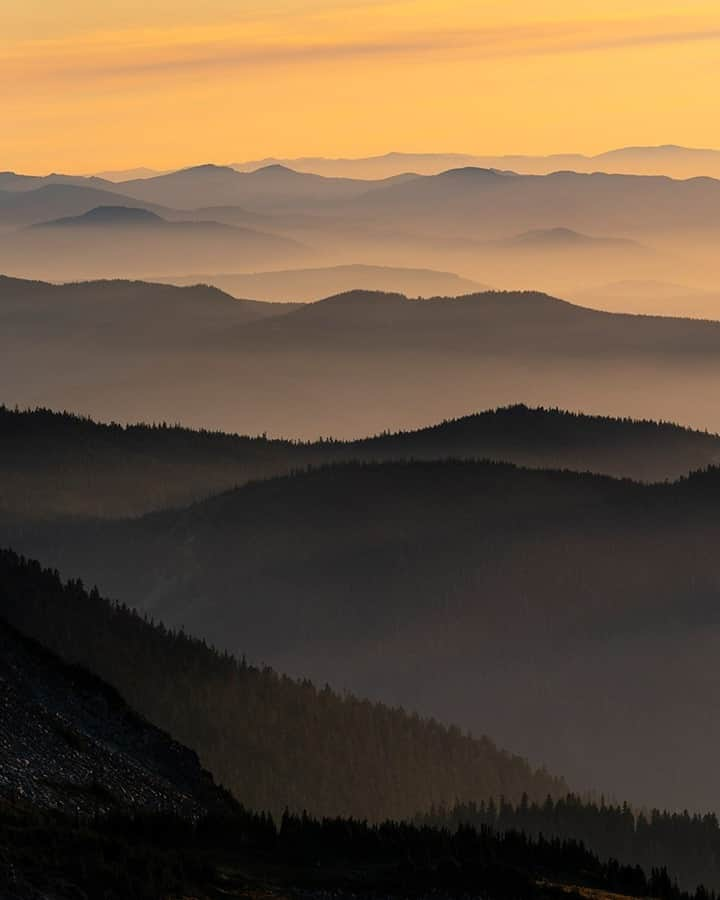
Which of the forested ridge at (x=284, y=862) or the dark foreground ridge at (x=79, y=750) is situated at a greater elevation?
the dark foreground ridge at (x=79, y=750)

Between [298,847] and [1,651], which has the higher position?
[1,651]

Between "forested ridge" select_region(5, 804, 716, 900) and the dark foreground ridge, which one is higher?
the dark foreground ridge

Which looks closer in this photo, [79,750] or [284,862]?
[284,862]

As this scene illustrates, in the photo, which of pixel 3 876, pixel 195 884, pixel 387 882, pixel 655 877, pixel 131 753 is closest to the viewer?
pixel 3 876

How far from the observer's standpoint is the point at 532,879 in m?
93.1

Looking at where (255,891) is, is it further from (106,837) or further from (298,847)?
(298,847)

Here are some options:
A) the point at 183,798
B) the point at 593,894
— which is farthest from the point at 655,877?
the point at 183,798

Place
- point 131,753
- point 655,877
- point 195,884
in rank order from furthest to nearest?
point 131,753 < point 655,877 < point 195,884

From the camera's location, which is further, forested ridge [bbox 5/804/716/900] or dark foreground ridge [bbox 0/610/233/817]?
dark foreground ridge [bbox 0/610/233/817]

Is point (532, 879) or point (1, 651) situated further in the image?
point (1, 651)

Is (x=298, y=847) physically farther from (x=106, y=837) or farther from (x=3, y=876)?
(x=3, y=876)

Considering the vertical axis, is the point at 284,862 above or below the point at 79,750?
below

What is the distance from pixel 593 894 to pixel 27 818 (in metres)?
26.4

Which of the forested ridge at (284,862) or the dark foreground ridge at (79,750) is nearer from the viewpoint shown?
the forested ridge at (284,862)
